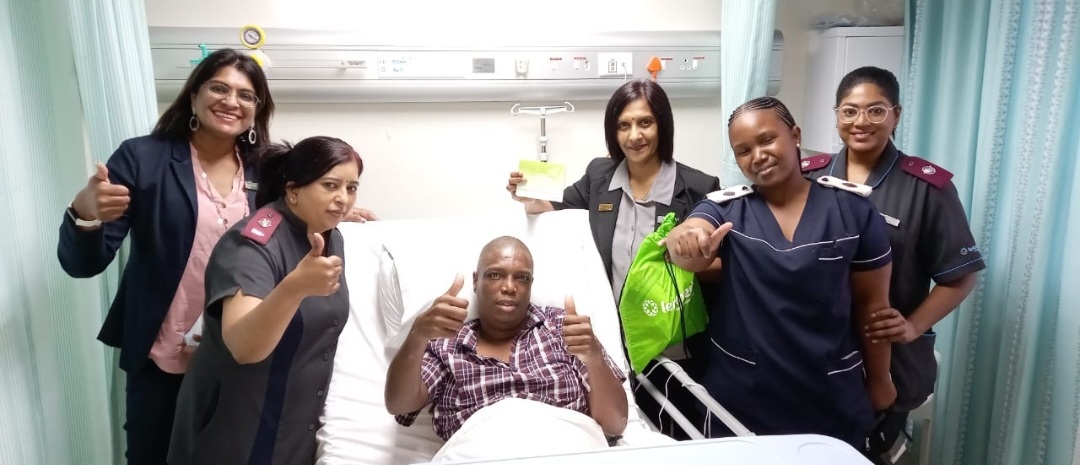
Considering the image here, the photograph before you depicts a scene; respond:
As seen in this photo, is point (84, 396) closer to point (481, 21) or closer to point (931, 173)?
point (481, 21)

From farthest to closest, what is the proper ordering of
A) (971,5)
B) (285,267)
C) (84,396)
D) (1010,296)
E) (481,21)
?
(481,21) < (971,5) < (1010,296) < (84,396) < (285,267)

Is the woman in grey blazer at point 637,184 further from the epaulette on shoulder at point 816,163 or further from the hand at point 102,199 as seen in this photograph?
the hand at point 102,199

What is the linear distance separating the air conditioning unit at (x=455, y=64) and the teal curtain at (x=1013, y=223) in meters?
0.78

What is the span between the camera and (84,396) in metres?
1.80

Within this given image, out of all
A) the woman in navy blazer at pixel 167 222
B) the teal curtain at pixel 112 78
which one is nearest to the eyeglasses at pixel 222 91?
the woman in navy blazer at pixel 167 222

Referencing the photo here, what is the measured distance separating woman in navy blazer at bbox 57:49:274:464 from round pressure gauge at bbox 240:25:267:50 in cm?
58

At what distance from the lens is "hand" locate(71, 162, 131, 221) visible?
4.74 ft

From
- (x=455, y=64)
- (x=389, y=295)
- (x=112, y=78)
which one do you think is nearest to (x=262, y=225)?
(x=389, y=295)

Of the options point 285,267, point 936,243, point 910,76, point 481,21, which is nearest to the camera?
point 285,267

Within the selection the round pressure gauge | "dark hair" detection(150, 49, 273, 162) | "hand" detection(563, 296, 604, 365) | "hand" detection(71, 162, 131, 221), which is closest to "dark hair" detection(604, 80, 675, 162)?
"hand" detection(563, 296, 604, 365)

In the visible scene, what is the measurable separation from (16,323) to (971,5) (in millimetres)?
2887

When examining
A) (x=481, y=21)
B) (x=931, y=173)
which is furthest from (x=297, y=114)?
(x=931, y=173)

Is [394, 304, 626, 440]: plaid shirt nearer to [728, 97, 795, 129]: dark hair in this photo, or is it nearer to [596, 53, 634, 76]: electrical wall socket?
[728, 97, 795, 129]: dark hair

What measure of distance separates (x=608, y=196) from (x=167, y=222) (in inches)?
49.7
